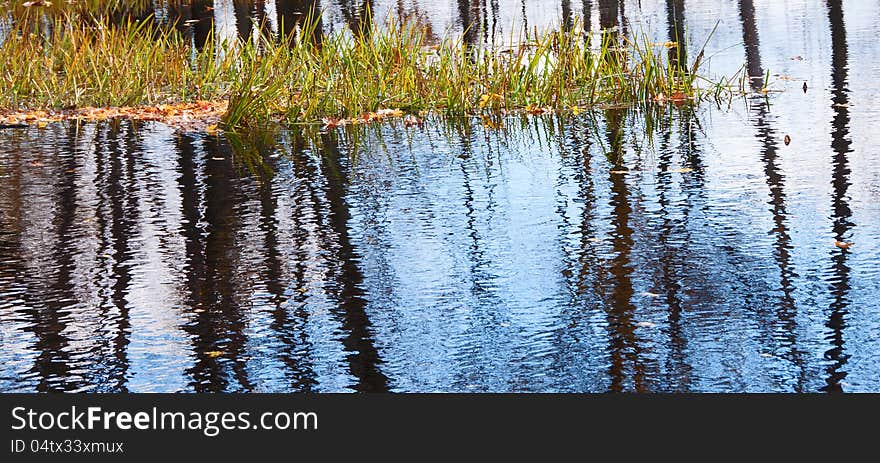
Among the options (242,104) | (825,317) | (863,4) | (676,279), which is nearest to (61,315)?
(676,279)

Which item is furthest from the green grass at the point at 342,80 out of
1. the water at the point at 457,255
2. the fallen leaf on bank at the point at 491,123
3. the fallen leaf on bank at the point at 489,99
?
the water at the point at 457,255

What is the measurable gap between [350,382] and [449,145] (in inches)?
236

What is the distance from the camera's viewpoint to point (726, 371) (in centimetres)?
560

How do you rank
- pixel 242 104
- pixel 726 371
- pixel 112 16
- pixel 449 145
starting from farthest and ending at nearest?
1. pixel 112 16
2. pixel 242 104
3. pixel 449 145
4. pixel 726 371

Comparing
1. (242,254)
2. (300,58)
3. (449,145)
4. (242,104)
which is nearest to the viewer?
(242,254)

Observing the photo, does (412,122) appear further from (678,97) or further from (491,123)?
(678,97)

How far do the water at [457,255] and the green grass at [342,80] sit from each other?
0.54 m

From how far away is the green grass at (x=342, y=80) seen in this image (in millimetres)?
13055

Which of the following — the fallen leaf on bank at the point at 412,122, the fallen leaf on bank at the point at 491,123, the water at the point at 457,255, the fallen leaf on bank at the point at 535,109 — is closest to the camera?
the water at the point at 457,255

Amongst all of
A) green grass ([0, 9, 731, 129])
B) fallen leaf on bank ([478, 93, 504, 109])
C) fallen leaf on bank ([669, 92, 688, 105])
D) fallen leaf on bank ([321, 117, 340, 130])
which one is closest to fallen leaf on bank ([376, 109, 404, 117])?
green grass ([0, 9, 731, 129])

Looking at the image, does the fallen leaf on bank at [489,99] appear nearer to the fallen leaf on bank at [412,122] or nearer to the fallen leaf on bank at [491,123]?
the fallen leaf on bank at [491,123]

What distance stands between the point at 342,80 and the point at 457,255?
19.8ft

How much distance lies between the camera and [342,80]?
13.4 metres

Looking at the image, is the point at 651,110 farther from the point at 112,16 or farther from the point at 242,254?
the point at 112,16
